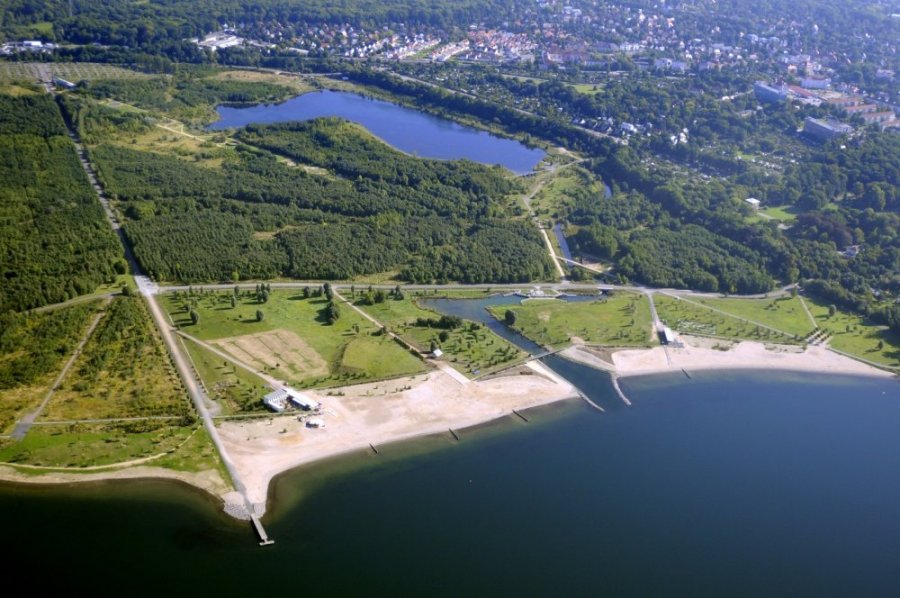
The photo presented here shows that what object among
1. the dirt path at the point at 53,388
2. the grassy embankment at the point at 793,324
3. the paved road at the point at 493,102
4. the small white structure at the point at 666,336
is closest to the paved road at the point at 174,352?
the dirt path at the point at 53,388

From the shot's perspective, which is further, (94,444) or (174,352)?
(174,352)

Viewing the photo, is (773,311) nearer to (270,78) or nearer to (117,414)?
(117,414)

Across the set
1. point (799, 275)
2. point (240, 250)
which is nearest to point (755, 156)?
point (799, 275)

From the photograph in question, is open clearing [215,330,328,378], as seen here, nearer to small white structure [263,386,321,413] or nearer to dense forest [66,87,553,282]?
small white structure [263,386,321,413]

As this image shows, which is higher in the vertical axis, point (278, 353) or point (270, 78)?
point (270, 78)

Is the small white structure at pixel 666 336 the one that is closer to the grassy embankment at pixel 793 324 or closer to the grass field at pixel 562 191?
the grassy embankment at pixel 793 324

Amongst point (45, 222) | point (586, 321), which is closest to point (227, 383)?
point (586, 321)

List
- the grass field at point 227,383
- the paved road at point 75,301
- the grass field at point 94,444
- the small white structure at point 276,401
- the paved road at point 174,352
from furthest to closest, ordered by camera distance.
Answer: the paved road at point 75,301 < the grass field at point 227,383 < the small white structure at point 276,401 < the paved road at point 174,352 < the grass field at point 94,444
